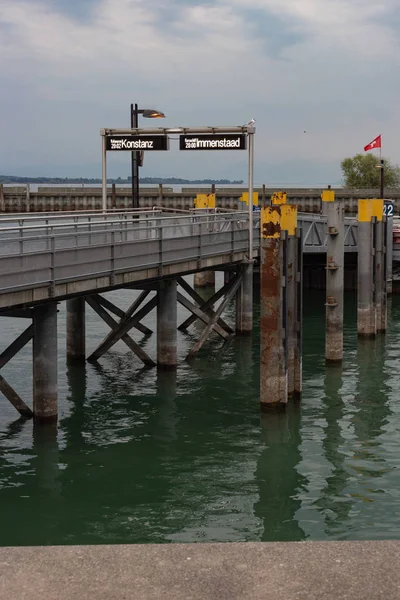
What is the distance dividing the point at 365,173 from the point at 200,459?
92.0m

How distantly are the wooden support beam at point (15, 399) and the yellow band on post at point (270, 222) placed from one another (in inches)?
285

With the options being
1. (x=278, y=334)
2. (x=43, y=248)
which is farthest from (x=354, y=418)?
(x=43, y=248)

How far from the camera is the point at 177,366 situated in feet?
108

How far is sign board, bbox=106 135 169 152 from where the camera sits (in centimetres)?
3356

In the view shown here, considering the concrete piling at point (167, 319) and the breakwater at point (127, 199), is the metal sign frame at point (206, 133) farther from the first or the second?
the breakwater at point (127, 199)

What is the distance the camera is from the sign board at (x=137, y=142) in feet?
110

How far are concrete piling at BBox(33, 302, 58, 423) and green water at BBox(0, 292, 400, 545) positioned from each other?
3.22 ft

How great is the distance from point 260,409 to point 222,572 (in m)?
16.3

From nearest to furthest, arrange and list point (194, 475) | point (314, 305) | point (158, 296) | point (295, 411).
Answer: point (194, 475) < point (295, 411) < point (158, 296) < point (314, 305)

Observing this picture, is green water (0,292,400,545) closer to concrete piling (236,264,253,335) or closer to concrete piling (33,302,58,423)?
concrete piling (33,302,58,423)

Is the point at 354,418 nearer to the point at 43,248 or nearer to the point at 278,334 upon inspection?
the point at 278,334

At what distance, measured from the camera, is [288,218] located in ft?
80.5

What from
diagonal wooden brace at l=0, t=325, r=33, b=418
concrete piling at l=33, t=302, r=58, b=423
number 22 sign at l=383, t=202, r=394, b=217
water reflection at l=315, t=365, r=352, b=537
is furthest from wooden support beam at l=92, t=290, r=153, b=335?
number 22 sign at l=383, t=202, r=394, b=217

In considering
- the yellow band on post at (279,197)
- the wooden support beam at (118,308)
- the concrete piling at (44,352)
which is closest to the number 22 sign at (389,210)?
the wooden support beam at (118,308)
